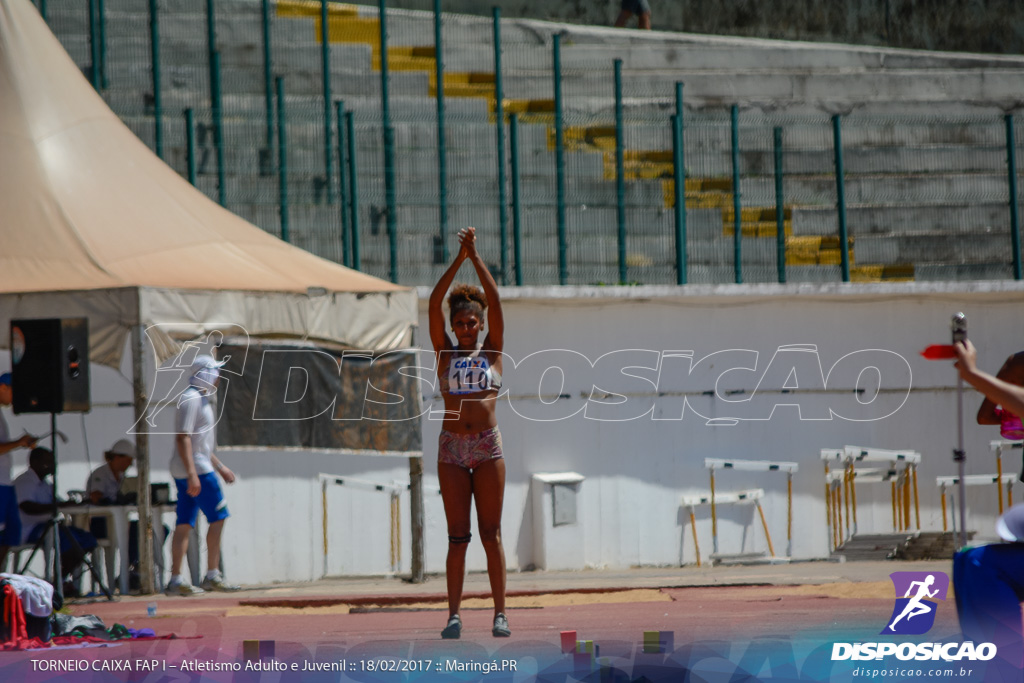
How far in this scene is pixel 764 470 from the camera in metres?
14.2

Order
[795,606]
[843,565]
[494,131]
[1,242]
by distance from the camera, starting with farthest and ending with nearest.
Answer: [494,131] → [843,565] → [1,242] → [795,606]

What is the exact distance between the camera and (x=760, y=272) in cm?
1526

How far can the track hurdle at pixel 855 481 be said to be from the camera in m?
14.1

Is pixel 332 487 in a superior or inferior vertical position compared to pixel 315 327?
inferior

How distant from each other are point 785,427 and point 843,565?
1.56 m

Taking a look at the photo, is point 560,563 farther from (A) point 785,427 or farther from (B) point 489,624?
(B) point 489,624

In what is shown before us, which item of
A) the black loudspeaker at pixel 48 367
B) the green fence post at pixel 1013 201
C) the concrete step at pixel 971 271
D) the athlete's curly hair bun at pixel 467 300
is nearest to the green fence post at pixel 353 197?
the black loudspeaker at pixel 48 367

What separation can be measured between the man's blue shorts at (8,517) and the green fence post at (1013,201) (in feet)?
34.7

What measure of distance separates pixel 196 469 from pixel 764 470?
→ 5840 mm

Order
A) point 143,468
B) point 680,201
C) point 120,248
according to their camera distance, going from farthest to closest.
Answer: point 680,201 → point 120,248 → point 143,468

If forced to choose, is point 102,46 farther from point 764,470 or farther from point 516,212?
point 764,470

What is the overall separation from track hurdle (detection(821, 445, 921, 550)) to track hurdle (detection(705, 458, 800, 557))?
39 cm

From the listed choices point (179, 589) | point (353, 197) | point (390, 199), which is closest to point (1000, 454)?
point (390, 199)

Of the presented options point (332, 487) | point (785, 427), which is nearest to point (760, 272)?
point (785, 427)
